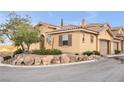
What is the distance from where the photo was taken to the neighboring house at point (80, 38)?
1352 cm

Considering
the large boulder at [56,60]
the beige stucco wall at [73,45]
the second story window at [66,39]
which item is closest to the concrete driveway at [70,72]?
the large boulder at [56,60]

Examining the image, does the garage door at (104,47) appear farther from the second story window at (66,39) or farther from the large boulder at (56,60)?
the large boulder at (56,60)

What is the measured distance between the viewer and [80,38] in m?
13.5

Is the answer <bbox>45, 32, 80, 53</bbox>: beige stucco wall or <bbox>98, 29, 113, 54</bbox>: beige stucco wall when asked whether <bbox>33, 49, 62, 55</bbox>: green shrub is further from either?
<bbox>98, 29, 113, 54</bbox>: beige stucco wall

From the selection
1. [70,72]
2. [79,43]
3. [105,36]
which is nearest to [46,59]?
[70,72]

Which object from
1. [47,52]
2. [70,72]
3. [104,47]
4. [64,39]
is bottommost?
[70,72]

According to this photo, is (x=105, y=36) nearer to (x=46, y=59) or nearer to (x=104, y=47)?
(x=104, y=47)

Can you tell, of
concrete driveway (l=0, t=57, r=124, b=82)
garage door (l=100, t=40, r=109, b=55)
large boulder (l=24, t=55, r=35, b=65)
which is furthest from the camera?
large boulder (l=24, t=55, r=35, b=65)

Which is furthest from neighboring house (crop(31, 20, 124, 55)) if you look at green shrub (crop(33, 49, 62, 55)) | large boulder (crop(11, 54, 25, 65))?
large boulder (crop(11, 54, 25, 65))

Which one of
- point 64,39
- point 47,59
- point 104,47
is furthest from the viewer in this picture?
point 64,39

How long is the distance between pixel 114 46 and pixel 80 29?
1004 mm

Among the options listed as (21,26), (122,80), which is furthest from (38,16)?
(122,80)

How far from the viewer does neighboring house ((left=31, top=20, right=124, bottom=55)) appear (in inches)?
532
